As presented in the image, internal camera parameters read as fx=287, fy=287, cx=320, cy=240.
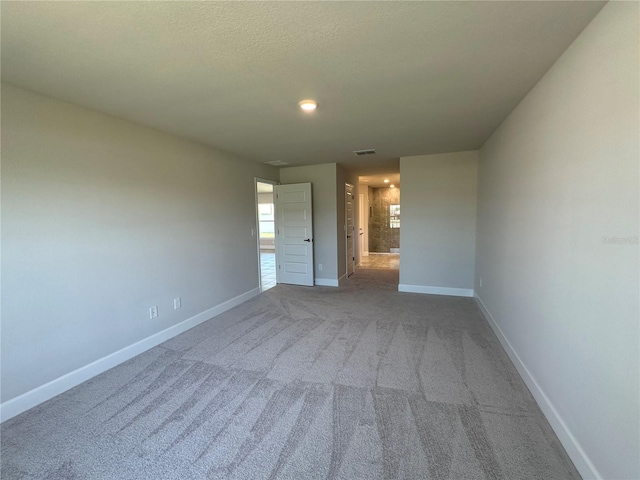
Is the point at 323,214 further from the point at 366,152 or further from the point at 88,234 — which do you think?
the point at 88,234

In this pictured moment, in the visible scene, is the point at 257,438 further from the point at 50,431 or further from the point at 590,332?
the point at 590,332

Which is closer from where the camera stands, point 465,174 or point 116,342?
point 116,342

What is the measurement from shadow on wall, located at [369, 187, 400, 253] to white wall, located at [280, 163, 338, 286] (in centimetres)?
483

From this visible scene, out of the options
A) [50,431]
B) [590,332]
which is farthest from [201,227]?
[590,332]

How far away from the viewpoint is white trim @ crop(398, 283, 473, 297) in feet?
15.8

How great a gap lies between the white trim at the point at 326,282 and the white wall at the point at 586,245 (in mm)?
3444

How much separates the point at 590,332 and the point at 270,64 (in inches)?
94.9

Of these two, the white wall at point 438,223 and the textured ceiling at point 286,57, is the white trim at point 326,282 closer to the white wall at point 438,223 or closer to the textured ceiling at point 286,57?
the white wall at point 438,223

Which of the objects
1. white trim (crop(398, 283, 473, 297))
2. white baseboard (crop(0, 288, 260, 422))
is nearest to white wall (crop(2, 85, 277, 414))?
white baseboard (crop(0, 288, 260, 422))

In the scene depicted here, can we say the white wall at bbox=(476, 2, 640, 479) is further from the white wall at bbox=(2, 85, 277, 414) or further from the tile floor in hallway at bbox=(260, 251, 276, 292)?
the tile floor in hallway at bbox=(260, 251, 276, 292)

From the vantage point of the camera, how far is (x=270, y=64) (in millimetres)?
1854

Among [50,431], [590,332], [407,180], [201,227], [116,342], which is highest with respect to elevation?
[407,180]

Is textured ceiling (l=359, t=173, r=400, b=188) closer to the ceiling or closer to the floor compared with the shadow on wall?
closer to the ceiling

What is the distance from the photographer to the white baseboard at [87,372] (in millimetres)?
2098
